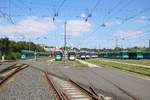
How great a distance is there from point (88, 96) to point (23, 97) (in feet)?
11.1

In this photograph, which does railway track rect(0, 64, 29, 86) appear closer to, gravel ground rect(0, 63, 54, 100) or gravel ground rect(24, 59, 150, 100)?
gravel ground rect(0, 63, 54, 100)

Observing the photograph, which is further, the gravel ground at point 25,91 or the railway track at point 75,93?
the gravel ground at point 25,91

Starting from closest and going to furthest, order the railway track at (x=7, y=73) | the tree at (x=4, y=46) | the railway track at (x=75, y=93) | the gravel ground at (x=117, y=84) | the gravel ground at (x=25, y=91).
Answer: the railway track at (x=75, y=93) → the gravel ground at (x=25, y=91) → the gravel ground at (x=117, y=84) → the railway track at (x=7, y=73) → the tree at (x=4, y=46)

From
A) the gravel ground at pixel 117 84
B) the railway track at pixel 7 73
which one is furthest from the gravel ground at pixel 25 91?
the gravel ground at pixel 117 84

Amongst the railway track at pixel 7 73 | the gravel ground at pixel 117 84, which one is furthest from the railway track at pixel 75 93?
the railway track at pixel 7 73

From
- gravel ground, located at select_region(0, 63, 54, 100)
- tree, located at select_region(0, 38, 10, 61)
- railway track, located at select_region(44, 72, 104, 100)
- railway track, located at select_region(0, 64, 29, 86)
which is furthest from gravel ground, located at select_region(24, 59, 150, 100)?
tree, located at select_region(0, 38, 10, 61)

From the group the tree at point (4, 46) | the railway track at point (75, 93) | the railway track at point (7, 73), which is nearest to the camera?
the railway track at point (75, 93)

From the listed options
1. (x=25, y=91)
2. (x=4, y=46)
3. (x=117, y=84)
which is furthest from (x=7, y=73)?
(x=4, y=46)

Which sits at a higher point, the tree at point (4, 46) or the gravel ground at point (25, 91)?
the tree at point (4, 46)

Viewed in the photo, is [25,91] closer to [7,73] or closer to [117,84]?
[117,84]

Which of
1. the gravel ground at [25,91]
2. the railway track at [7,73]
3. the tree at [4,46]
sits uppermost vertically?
the tree at [4,46]

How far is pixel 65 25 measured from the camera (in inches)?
2761

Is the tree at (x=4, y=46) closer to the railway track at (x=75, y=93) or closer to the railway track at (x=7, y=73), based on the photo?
the railway track at (x=7, y=73)

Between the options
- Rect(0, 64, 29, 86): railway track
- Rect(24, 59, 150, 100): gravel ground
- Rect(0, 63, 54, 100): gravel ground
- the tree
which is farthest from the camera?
the tree
